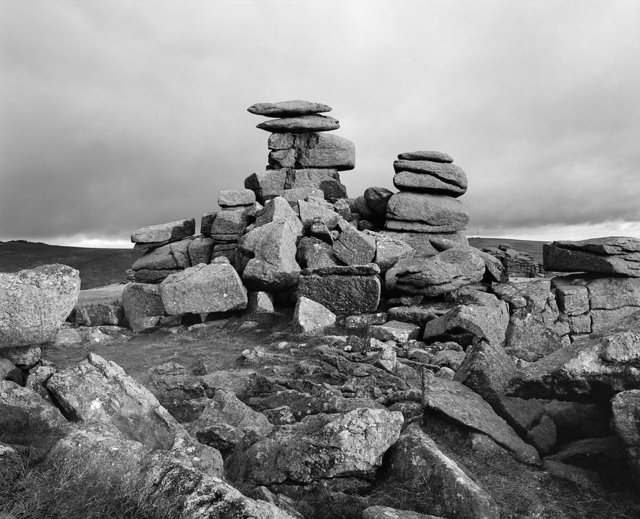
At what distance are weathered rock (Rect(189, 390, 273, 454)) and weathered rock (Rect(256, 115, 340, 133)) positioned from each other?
29.9m

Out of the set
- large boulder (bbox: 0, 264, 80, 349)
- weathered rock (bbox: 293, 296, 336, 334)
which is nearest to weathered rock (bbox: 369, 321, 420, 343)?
weathered rock (bbox: 293, 296, 336, 334)

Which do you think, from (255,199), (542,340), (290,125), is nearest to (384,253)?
(542,340)

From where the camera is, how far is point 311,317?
66.2 feet

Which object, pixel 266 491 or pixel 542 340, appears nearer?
pixel 266 491

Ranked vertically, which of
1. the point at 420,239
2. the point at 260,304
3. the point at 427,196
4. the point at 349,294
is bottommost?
the point at 260,304

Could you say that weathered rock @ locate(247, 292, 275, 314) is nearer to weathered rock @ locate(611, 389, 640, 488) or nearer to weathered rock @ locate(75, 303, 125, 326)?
weathered rock @ locate(75, 303, 125, 326)

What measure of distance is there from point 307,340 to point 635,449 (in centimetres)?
1262

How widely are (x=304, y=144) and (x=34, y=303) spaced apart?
28.8 meters

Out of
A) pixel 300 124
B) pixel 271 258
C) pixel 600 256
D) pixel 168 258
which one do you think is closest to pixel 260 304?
pixel 271 258

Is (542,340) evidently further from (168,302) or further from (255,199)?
(255,199)

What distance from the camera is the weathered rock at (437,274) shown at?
72.5 ft

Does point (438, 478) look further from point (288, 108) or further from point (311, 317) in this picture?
point (288, 108)

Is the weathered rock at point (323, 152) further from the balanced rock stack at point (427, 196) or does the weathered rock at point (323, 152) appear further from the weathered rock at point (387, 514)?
the weathered rock at point (387, 514)

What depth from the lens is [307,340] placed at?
18766 millimetres
